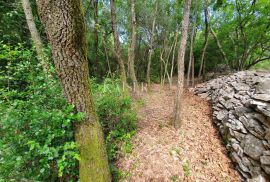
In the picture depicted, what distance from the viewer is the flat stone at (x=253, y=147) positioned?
2.91 meters

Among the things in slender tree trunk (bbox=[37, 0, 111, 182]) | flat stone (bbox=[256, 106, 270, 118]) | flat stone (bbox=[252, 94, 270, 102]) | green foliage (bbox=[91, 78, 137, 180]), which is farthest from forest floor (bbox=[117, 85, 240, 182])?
flat stone (bbox=[252, 94, 270, 102])

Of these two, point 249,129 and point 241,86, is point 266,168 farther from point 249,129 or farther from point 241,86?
point 241,86

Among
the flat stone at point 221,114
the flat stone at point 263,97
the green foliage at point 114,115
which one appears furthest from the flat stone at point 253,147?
the green foliage at point 114,115

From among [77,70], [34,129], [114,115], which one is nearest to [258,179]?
[114,115]

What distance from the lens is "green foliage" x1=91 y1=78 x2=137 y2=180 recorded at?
3350 millimetres

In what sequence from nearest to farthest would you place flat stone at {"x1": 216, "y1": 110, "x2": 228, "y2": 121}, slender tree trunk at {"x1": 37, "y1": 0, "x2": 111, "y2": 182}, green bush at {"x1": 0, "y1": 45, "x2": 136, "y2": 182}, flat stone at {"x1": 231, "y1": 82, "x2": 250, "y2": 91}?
1. slender tree trunk at {"x1": 37, "y1": 0, "x2": 111, "y2": 182}
2. green bush at {"x1": 0, "y1": 45, "x2": 136, "y2": 182}
3. flat stone at {"x1": 216, "y1": 110, "x2": 228, "y2": 121}
4. flat stone at {"x1": 231, "y1": 82, "x2": 250, "y2": 91}

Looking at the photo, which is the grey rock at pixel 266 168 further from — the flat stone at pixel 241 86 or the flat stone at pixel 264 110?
the flat stone at pixel 241 86

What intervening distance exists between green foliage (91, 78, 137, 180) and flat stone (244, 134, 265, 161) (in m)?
2.84

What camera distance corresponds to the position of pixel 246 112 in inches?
142

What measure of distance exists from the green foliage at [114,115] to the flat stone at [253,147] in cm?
284

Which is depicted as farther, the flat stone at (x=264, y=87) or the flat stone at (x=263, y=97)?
the flat stone at (x=264, y=87)

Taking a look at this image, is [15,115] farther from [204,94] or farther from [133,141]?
[204,94]

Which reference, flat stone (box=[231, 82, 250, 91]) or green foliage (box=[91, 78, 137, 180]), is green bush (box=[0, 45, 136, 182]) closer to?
green foliage (box=[91, 78, 137, 180])

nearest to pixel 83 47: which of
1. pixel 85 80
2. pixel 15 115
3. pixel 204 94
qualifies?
pixel 85 80
